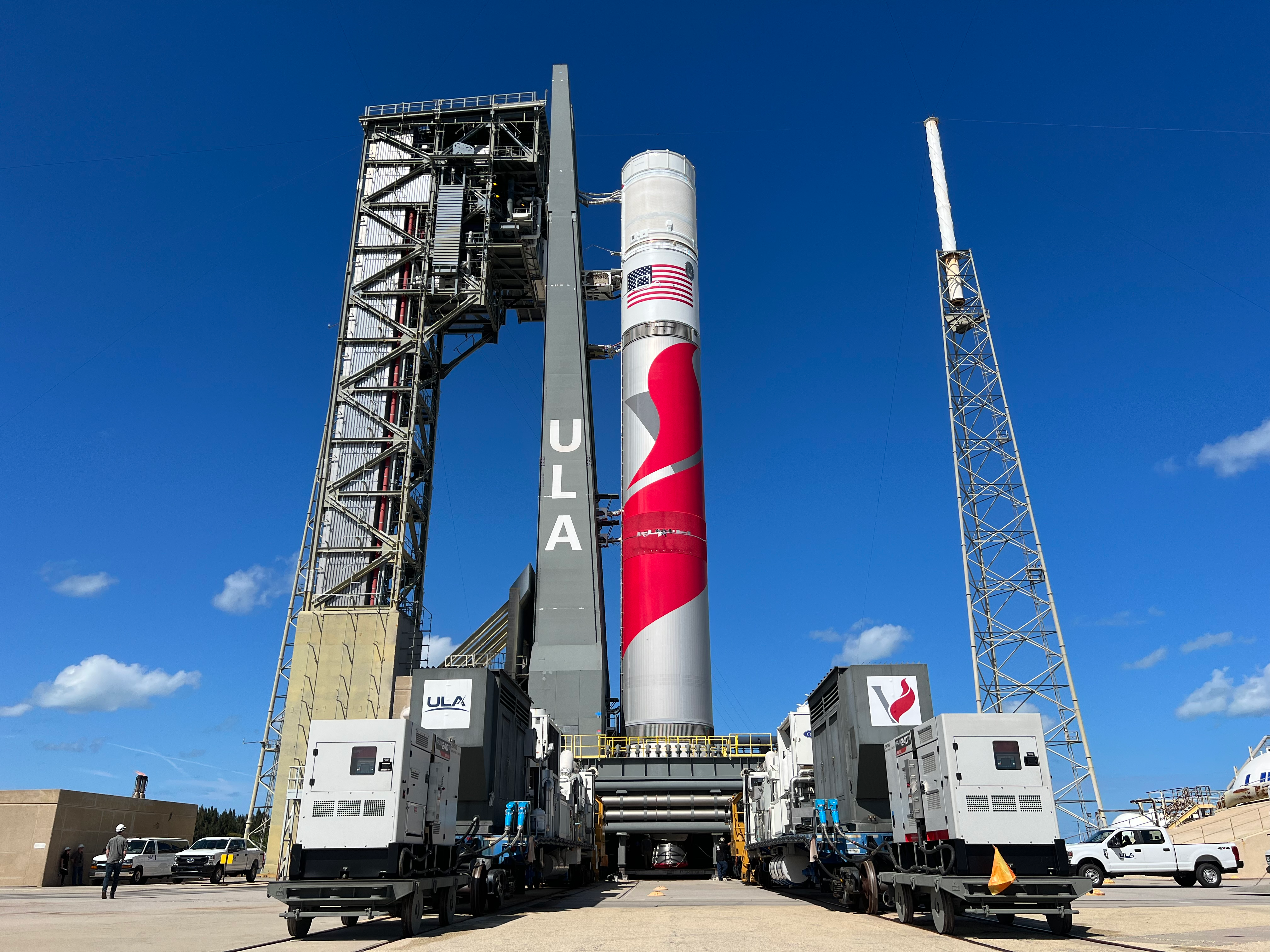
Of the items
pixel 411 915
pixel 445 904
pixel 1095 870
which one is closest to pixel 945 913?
pixel 411 915

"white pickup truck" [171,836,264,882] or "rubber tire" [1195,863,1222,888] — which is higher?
"white pickup truck" [171,836,264,882]

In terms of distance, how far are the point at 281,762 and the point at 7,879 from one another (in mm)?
8637

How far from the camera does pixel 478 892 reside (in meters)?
14.3

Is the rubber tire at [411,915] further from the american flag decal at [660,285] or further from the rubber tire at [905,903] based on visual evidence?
the american flag decal at [660,285]

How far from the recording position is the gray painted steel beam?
103 feet

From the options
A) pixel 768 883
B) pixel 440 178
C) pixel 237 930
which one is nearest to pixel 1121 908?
pixel 768 883

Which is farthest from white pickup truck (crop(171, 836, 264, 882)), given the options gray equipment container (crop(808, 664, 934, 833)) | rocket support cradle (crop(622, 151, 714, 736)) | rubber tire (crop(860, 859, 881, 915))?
rubber tire (crop(860, 859, 881, 915))

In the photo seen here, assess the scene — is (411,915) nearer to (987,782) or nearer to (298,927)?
(298,927)

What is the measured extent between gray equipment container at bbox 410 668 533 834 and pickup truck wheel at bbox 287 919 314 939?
4350 millimetres

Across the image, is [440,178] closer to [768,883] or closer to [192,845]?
[192,845]

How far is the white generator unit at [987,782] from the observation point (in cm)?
1110

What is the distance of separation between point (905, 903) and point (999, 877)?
2.24m

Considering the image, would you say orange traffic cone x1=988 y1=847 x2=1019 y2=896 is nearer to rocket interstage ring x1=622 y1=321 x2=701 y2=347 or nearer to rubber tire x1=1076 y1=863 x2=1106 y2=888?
rubber tire x1=1076 y1=863 x2=1106 y2=888

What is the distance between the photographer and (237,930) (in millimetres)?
12016
